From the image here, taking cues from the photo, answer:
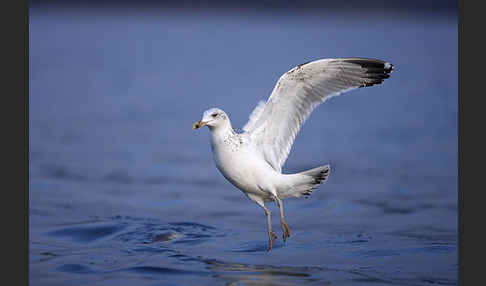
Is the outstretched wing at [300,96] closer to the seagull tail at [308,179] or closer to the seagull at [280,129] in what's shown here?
the seagull at [280,129]

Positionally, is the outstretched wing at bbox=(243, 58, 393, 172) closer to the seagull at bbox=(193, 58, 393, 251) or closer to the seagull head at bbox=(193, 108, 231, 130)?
the seagull at bbox=(193, 58, 393, 251)

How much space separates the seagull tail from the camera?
8.31m

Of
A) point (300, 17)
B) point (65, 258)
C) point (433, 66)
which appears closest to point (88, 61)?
point (433, 66)

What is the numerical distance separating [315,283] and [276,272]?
20.4 inches

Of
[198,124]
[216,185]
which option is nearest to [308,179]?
[198,124]

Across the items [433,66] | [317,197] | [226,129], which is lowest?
[317,197]

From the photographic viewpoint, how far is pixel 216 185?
1260 centimetres

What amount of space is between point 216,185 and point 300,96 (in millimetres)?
4472

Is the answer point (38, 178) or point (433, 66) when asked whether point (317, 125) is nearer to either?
point (38, 178)

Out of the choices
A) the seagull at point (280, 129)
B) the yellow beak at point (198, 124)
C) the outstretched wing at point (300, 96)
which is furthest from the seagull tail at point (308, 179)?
the yellow beak at point (198, 124)

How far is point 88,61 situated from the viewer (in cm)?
3403

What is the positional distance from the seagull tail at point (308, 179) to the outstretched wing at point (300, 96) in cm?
40

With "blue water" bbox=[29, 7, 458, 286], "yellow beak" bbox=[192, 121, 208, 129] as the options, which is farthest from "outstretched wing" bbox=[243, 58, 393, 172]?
"blue water" bbox=[29, 7, 458, 286]

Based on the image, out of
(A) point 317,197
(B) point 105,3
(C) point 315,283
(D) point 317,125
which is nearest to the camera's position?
(C) point 315,283
